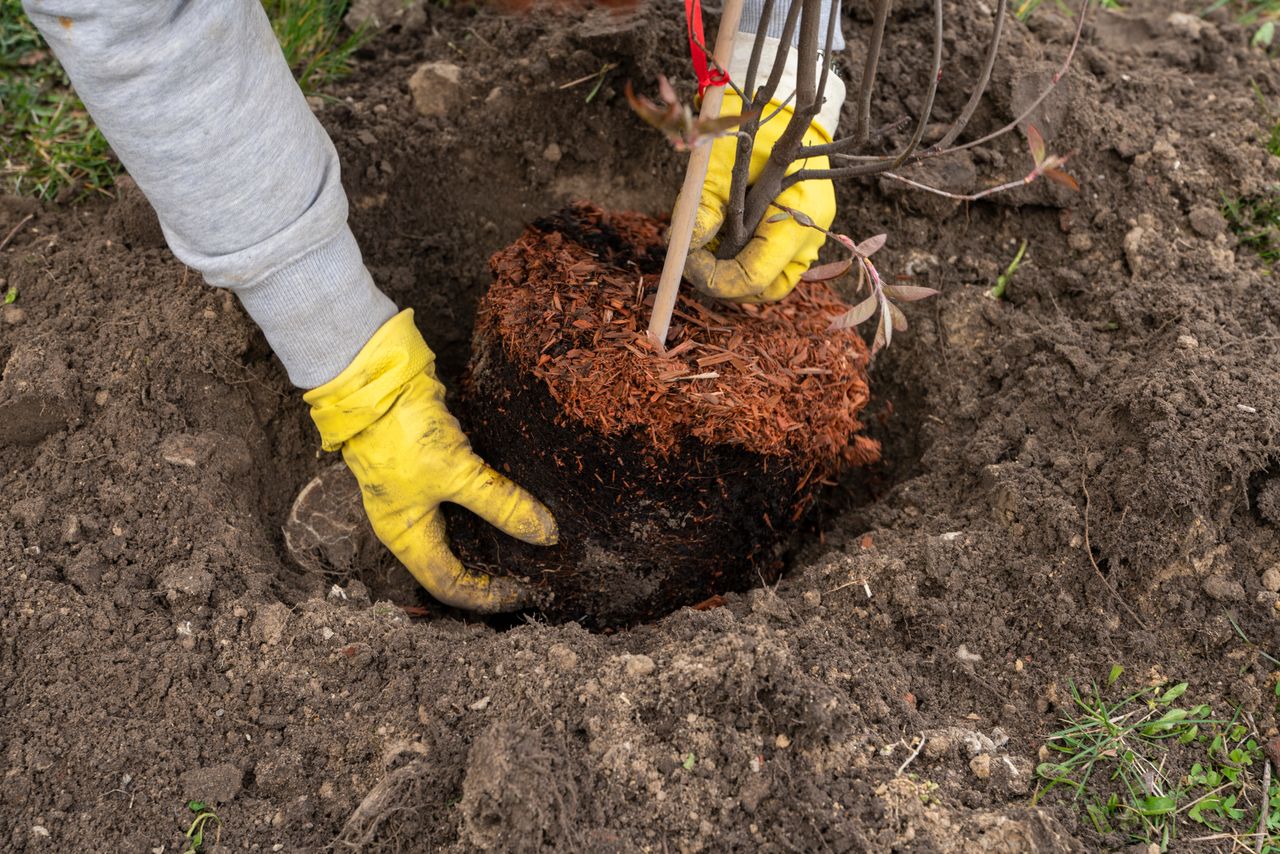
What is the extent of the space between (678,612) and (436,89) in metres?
1.62

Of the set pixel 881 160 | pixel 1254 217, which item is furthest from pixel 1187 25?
pixel 881 160

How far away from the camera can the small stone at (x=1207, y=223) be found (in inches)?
96.2

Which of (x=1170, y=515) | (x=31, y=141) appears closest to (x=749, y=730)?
(x=1170, y=515)

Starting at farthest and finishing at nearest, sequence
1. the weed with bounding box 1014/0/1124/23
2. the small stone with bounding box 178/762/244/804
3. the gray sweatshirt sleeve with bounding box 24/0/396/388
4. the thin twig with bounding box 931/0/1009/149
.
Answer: the weed with bounding box 1014/0/1124/23 → the small stone with bounding box 178/762/244/804 → the gray sweatshirt sleeve with bounding box 24/0/396/388 → the thin twig with bounding box 931/0/1009/149

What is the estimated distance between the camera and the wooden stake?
1505mm

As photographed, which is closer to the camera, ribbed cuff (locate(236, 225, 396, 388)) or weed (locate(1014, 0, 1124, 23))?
ribbed cuff (locate(236, 225, 396, 388))

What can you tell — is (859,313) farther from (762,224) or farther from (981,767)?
(981,767)

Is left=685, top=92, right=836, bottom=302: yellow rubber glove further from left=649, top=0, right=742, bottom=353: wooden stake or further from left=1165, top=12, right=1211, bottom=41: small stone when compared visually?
left=1165, top=12, right=1211, bottom=41: small stone

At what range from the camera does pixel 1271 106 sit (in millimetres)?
2736

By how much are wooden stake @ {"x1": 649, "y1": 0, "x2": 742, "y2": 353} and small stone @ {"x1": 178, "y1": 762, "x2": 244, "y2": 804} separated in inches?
41.5

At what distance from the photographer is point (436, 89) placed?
2.69 m

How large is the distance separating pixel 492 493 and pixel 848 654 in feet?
2.68

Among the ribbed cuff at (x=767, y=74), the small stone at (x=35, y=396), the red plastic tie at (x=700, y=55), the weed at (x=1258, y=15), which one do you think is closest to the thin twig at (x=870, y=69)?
the red plastic tie at (x=700, y=55)

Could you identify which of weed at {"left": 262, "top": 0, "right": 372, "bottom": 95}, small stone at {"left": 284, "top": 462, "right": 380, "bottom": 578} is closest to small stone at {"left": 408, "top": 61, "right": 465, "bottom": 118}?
A: weed at {"left": 262, "top": 0, "right": 372, "bottom": 95}
